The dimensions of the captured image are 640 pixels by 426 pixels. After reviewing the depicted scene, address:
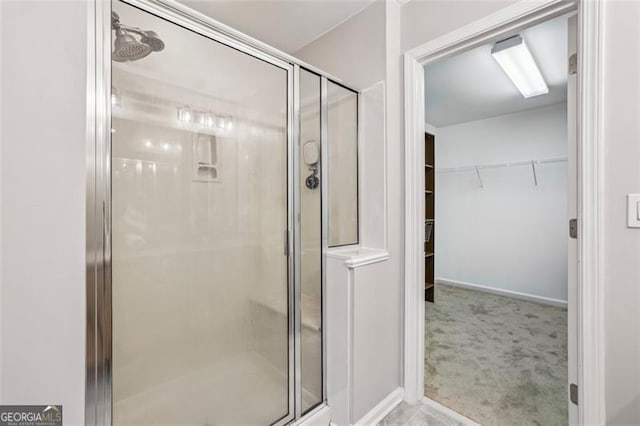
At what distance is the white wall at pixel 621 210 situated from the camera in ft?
3.38

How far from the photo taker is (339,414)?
1.48 meters

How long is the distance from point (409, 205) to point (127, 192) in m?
1.43

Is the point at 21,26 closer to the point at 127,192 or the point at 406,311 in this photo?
the point at 127,192

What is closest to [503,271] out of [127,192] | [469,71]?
[469,71]

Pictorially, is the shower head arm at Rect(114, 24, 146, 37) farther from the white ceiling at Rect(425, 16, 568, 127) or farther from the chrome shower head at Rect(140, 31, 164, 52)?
the white ceiling at Rect(425, 16, 568, 127)

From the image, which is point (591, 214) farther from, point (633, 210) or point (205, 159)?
point (205, 159)

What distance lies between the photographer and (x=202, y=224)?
1.16 meters

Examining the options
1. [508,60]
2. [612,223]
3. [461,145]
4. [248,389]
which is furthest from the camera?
[461,145]

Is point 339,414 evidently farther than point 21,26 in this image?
Yes

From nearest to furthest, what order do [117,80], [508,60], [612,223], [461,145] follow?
[117,80], [612,223], [508,60], [461,145]

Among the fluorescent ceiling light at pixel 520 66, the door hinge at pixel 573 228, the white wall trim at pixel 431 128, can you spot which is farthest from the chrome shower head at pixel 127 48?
the white wall trim at pixel 431 128

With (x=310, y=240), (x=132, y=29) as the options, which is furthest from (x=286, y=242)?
(x=132, y=29)

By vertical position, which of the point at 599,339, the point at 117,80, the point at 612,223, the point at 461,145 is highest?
the point at 461,145

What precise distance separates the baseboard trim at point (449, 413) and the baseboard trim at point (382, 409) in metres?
0.17
